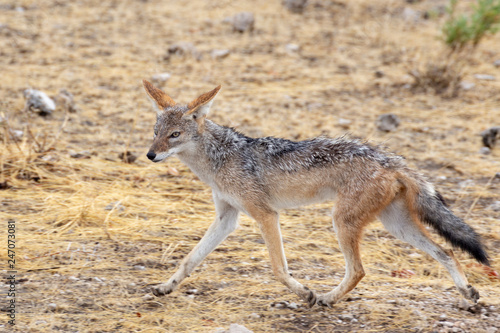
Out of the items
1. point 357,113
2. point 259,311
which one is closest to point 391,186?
point 259,311

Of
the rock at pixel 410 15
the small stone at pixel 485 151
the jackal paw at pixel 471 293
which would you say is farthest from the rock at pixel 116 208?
the rock at pixel 410 15

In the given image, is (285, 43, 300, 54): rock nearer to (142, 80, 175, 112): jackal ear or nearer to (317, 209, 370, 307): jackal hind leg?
(142, 80, 175, 112): jackal ear

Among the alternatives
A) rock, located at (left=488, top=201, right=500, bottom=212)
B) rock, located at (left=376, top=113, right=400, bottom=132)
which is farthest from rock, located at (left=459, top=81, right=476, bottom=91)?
rock, located at (left=488, top=201, right=500, bottom=212)

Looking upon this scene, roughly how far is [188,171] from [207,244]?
9.06 feet

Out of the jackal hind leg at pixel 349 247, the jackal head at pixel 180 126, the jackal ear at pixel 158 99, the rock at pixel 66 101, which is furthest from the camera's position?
the rock at pixel 66 101

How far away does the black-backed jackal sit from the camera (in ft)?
16.3

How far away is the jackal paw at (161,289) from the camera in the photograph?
5211mm

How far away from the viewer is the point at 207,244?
537 centimetres

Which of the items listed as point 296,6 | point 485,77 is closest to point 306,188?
point 485,77

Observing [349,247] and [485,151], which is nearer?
[349,247]

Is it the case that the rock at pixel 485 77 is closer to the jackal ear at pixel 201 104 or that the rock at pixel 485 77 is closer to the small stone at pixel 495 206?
the small stone at pixel 495 206

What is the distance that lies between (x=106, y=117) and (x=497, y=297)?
6.24 meters

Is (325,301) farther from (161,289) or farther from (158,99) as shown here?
(158,99)

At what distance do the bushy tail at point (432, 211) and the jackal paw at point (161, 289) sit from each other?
207cm
